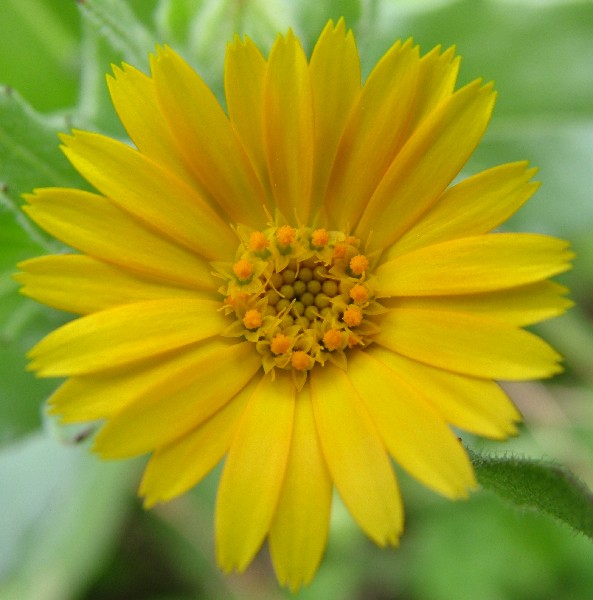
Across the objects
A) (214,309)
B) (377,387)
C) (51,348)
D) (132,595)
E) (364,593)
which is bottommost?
(364,593)

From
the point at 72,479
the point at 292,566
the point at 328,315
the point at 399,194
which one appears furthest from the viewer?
the point at 72,479

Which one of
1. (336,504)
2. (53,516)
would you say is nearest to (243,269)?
A: (336,504)

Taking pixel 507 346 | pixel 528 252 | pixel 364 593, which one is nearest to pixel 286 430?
pixel 507 346

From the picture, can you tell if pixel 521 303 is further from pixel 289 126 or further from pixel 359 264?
pixel 289 126

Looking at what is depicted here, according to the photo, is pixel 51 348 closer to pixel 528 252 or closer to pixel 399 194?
pixel 399 194

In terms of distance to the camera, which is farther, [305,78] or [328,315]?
[328,315]

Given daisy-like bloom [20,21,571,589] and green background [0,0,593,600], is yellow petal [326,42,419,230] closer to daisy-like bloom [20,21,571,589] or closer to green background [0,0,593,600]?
daisy-like bloom [20,21,571,589]

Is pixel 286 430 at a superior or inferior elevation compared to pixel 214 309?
inferior

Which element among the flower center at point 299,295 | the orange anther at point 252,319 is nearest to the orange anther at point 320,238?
the flower center at point 299,295

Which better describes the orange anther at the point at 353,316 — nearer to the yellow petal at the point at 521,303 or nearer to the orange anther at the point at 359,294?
the orange anther at the point at 359,294
